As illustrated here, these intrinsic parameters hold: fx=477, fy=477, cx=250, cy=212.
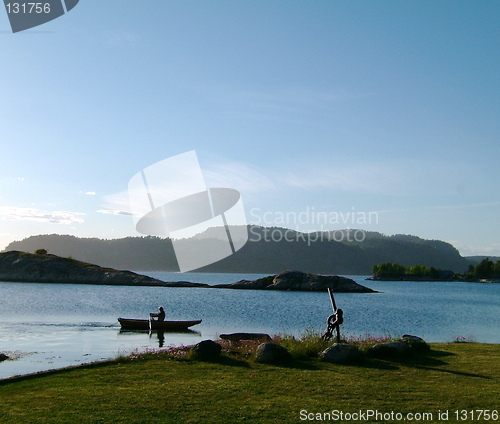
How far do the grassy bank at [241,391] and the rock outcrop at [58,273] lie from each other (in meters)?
117

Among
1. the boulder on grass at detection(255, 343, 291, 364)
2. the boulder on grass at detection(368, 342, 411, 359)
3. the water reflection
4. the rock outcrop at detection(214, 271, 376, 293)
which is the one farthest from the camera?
the rock outcrop at detection(214, 271, 376, 293)

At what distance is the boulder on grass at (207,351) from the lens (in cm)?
1817

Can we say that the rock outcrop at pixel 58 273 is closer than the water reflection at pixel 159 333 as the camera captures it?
No

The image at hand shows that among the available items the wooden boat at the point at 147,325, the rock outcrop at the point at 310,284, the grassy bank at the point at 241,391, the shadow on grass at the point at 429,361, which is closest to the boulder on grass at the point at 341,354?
the grassy bank at the point at 241,391

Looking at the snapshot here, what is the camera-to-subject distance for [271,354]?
58.0 feet

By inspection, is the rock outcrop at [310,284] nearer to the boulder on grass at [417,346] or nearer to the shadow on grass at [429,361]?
the boulder on grass at [417,346]

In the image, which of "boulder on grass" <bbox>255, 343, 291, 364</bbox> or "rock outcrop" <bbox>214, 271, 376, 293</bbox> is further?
"rock outcrop" <bbox>214, 271, 376, 293</bbox>

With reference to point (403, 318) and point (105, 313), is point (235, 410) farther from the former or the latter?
point (403, 318)

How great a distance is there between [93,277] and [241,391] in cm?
12308

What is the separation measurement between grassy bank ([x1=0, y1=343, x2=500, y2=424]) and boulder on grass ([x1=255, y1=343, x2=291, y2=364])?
443mm

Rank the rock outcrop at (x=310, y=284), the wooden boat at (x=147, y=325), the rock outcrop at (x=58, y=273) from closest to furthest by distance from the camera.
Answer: the wooden boat at (x=147, y=325)
the rock outcrop at (x=310, y=284)
the rock outcrop at (x=58, y=273)

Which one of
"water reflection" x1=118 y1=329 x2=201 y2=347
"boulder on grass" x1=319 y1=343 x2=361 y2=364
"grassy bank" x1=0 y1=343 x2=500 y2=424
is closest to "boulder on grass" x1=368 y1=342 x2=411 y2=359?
"grassy bank" x1=0 y1=343 x2=500 y2=424

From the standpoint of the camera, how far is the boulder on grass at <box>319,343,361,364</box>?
17609 mm

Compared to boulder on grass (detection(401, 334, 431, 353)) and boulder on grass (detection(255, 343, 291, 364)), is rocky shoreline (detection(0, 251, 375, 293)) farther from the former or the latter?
boulder on grass (detection(255, 343, 291, 364))
